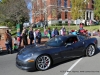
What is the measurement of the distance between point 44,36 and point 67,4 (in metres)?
32.7

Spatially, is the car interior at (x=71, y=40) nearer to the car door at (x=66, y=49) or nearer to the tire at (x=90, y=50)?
the car door at (x=66, y=49)

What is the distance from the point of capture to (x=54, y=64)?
6.26m

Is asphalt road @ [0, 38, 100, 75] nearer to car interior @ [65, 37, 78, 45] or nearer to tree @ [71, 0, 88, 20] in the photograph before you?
car interior @ [65, 37, 78, 45]

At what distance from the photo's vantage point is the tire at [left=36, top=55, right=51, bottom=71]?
5586mm

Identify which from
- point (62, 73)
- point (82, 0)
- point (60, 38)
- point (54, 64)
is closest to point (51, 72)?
point (62, 73)

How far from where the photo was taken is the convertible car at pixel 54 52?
5.49 metres

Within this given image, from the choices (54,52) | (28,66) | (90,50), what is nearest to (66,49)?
(54,52)

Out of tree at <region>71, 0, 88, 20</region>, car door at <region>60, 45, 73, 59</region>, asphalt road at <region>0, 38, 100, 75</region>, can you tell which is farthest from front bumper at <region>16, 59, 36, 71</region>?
tree at <region>71, 0, 88, 20</region>

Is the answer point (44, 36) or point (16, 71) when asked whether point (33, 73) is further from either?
point (44, 36)

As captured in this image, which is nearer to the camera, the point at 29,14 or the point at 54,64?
the point at 54,64

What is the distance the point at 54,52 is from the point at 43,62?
0.62 metres

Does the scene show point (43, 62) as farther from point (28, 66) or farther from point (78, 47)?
point (78, 47)

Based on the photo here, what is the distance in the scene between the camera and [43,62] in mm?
5703

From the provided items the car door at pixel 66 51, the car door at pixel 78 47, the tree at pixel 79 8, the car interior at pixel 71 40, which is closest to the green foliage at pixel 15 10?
the tree at pixel 79 8
